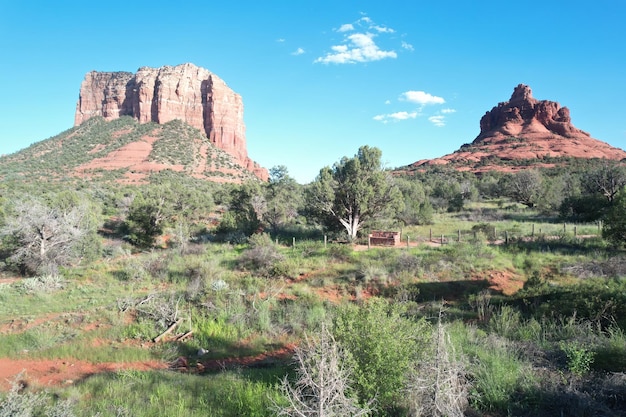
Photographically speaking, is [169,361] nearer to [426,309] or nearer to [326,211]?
[426,309]

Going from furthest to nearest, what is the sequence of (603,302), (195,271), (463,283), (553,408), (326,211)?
1. (326,211)
2. (195,271)
3. (463,283)
4. (603,302)
5. (553,408)

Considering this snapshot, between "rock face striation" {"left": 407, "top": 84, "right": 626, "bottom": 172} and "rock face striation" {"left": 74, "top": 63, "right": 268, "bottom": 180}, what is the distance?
169ft

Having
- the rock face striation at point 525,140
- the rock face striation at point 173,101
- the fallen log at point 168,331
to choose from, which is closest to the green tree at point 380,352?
the fallen log at point 168,331

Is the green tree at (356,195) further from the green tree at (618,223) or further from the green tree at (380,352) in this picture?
the green tree at (380,352)

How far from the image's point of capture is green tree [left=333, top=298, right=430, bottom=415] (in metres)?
4.16

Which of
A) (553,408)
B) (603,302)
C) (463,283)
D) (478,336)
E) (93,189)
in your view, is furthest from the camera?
(93,189)

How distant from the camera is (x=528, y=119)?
94.9 m

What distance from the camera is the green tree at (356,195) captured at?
2116 centimetres

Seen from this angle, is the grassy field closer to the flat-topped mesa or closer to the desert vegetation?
the desert vegetation

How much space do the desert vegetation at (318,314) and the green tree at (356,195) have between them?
0.32 ft

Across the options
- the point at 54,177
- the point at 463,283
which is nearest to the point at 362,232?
the point at 463,283

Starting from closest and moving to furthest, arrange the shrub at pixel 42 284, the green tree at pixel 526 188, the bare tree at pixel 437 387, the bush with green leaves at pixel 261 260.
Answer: the bare tree at pixel 437 387 < the shrub at pixel 42 284 < the bush with green leaves at pixel 261 260 < the green tree at pixel 526 188

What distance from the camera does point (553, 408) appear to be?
170 inches

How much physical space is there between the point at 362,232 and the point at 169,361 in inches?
605
